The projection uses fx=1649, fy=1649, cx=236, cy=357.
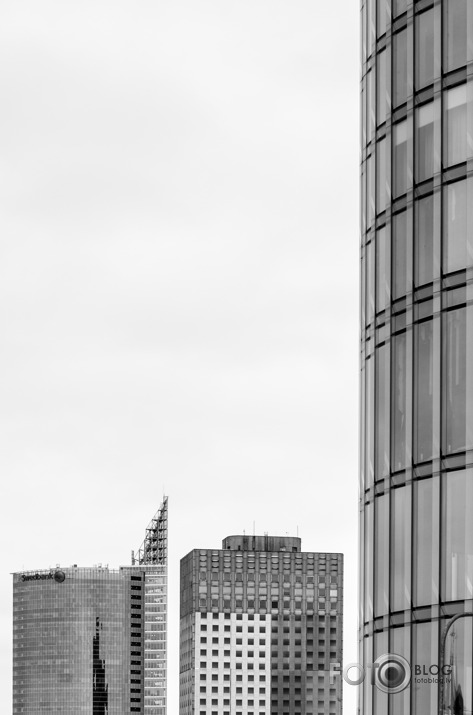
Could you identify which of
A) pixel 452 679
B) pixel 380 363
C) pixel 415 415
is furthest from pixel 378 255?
pixel 452 679

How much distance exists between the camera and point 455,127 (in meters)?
59.9

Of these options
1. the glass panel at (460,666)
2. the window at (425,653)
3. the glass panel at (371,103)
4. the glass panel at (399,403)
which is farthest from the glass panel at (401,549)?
the glass panel at (371,103)

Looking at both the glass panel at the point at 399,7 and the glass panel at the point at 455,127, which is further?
the glass panel at the point at 399,7

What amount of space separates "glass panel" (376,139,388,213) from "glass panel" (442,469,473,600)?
13.3 m

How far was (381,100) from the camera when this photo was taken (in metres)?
67.0

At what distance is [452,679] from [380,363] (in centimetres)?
1481

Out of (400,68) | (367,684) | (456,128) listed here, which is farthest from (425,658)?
(400,68)

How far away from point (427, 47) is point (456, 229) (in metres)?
8.01

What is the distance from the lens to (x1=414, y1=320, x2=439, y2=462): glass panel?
59.2m

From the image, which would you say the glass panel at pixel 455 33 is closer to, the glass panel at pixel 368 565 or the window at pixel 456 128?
the window at pixel 456 128

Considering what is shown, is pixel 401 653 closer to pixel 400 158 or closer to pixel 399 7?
pixel 400 158

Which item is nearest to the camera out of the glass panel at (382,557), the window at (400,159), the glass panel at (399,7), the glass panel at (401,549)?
the glass panel at (401,549)

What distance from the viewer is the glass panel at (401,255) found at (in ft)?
206

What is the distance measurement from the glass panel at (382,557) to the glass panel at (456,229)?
390 inches
